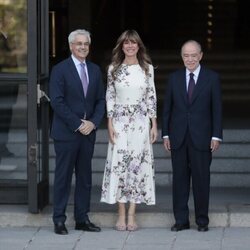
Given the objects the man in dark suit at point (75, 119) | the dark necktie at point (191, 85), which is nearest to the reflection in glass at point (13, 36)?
the man in dark suit at point (75, 119)

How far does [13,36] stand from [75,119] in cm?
120

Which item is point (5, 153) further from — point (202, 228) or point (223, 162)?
point (223, 162)

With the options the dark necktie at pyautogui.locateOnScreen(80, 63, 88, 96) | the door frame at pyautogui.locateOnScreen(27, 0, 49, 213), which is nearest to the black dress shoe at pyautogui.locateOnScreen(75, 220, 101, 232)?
the door frame at pyautogui.locateOnScreen(27, 0, 49, 213)

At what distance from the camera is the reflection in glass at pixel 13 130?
28.5ft

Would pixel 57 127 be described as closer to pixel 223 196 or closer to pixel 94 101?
pixel 94 101

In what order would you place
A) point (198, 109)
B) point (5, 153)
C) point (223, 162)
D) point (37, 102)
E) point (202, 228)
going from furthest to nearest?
1. point (223, 162)
2. point (5, 153)
3. point (37, 102)
4. point (202, 228)
5. point (198, 109)

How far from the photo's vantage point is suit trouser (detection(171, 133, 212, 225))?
822 centimetres

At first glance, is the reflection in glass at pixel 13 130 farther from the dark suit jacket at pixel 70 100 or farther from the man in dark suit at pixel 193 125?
the man in dark suit at pixel 193 125

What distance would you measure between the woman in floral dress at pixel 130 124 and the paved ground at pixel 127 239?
31cm

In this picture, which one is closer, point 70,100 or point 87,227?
point 70,100

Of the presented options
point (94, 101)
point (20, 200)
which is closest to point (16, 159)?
point (20, 200)

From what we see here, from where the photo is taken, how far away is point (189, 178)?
8.34 meters

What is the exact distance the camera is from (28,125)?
846cm

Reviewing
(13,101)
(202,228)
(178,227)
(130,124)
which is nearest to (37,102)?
(13,101)
